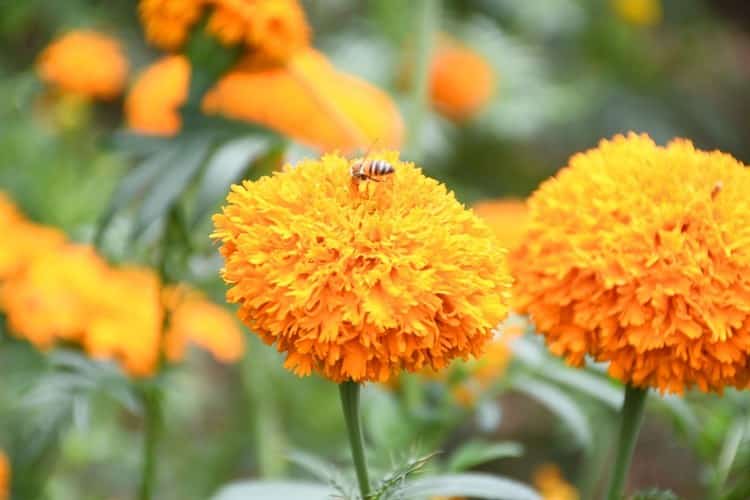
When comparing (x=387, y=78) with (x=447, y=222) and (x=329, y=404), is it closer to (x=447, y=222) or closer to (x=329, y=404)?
(x=329, y=404)

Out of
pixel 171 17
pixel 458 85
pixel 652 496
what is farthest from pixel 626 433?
pixel 458 85

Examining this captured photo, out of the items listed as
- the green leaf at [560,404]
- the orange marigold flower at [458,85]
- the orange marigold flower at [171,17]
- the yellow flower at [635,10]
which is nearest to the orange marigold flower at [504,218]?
the green leaf at [560,404]

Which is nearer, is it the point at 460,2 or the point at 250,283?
the point at 250,283

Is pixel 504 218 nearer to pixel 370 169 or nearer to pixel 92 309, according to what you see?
pixel 92 309

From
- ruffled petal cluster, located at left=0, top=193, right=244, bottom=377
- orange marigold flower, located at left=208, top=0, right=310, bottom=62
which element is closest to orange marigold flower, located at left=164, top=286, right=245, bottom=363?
ruffled petal cluster, located at left=0, top=193, right=244, bottom=377

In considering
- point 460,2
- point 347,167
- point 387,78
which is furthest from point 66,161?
point 460,2

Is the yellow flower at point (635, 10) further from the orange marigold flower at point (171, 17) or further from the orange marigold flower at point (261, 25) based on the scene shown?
the orange marigold flower at point (171, 17)
